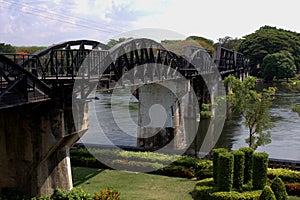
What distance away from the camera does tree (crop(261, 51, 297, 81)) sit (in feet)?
317

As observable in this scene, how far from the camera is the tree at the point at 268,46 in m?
112

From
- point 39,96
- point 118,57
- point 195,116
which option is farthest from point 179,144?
point 39,96

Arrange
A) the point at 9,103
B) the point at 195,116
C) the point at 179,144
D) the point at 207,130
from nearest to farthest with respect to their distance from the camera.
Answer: the point at 9,103, the point at 179,144, the point at 207,130, the point at 195,116

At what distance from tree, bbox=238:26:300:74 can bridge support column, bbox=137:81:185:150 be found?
78.0 metres

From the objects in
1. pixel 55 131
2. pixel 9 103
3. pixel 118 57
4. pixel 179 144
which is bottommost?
pixel 179 144

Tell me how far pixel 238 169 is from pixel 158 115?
22.4 meters

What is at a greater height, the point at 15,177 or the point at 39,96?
the point at 39,96

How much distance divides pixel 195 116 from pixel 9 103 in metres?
41.6

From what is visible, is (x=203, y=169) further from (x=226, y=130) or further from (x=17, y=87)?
(x=226, y=130)

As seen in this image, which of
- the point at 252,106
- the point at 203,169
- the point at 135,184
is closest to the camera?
the point at 135,184

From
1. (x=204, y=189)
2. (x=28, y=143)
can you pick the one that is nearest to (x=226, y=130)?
(x=204, y=189)

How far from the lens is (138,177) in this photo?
23641 mm

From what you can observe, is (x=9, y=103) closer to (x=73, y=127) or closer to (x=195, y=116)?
(x=73, y=127)

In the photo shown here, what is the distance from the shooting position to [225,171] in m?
18.0
